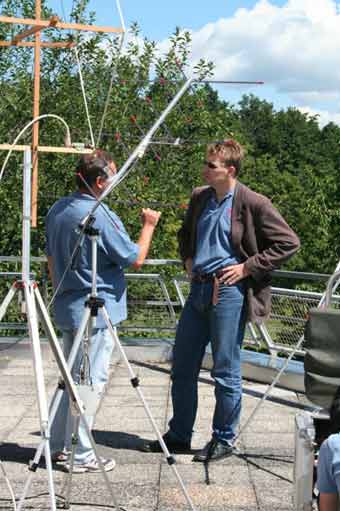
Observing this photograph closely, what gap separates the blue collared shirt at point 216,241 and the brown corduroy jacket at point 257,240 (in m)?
0.04

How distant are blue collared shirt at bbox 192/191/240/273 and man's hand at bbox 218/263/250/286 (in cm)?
6

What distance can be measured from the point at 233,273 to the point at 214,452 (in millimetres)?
1067

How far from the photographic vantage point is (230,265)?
18.1 ft

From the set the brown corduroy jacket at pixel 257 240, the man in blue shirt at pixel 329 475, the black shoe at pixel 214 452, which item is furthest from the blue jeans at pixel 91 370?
the man in blue shirt at pixel 329 475

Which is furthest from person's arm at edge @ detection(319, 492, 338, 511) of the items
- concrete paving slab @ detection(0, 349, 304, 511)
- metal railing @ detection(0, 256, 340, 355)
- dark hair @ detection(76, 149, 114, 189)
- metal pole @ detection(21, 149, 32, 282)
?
metal railing @ detection(0, 256, 340, 355)

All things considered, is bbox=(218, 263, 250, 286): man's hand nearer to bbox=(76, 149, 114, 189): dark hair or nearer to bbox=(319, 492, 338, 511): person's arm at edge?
bbox=(76, 149, 114, 189): dark hair

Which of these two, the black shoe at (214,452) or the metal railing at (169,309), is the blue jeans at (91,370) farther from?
the metal railing at (169,309)

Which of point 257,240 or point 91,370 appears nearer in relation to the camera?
point 91,370

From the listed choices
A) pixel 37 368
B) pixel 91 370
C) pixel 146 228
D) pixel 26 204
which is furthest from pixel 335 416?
pixel 91 370

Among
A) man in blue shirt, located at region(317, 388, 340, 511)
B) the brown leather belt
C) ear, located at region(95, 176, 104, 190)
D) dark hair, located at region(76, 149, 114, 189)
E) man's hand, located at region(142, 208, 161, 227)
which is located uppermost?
dark hair, located at region(76, 149, 114, 189)

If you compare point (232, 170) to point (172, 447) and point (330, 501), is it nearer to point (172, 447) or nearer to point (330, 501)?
point (172, 447)

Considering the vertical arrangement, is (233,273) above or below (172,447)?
above

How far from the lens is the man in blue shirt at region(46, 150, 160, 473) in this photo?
513 cm

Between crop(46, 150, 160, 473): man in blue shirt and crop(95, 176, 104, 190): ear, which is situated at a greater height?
crop(95, 176, 104, 190): ear
